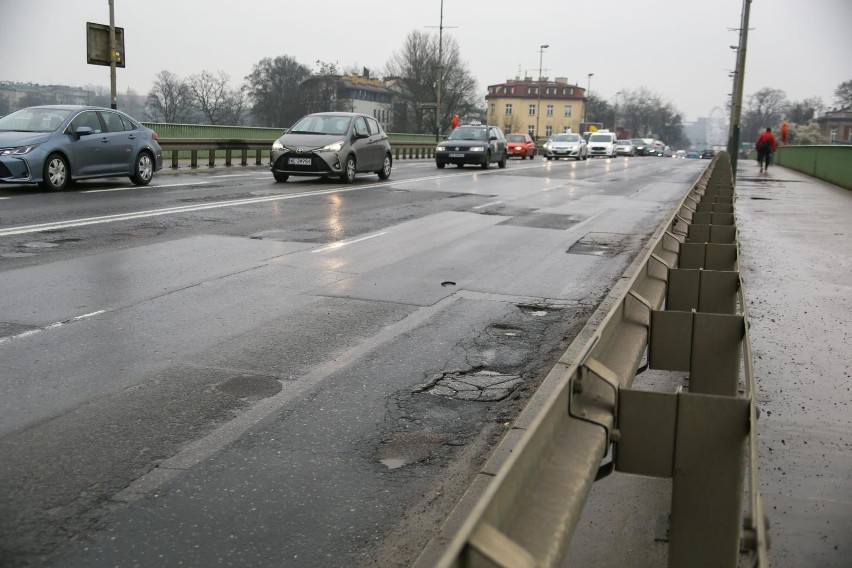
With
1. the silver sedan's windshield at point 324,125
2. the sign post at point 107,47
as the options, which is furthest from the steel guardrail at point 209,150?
the silver sedan's windshield at point 324,125

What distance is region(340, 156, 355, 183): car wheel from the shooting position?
2134cm

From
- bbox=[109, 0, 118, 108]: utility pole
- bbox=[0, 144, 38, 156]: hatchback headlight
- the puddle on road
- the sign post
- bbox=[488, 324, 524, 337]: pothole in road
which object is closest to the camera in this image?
the puddle on road

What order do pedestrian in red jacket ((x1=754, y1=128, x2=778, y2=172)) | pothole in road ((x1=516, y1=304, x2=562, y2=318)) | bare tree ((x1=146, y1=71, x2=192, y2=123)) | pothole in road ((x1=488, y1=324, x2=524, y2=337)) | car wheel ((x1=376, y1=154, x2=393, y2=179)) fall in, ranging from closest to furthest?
pothole in road ((x1=488, y1=324, x2=524, y2=337)), pothole in road ((x1=516, y1=304, x2=562, y2=318)), car wheel ((x1=376, y1=154, x2=393, y2=179)), pedestrian in red jacket ((x1=754, y1=128, x2=778, y2=172)), bare tree ((x1=146, y1=71, x2=192, y2=123))

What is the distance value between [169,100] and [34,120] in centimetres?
6901

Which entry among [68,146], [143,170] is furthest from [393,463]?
[143,170]

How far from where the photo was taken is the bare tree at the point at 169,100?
243 ft

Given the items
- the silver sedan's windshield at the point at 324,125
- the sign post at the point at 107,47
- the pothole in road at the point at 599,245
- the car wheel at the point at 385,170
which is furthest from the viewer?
the sign post at the point at 107,47

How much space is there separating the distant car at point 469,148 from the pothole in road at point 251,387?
27.2 metres

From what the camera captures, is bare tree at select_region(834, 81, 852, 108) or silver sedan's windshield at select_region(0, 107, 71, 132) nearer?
silver sedan's windshield at select_region(0, 107, 71, 132)

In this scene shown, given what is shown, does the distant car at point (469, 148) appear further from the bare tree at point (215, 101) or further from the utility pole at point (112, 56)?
the bare tree at point (215, 101)

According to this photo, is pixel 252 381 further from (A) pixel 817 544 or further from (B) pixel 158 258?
(B) pixel 158 258

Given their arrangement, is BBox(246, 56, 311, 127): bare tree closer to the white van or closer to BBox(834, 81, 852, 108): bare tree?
the white van

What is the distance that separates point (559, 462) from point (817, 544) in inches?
69.2

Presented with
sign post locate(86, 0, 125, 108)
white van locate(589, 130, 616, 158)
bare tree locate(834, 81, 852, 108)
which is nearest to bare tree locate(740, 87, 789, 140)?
white van locate(589, 130, 616, 158)
